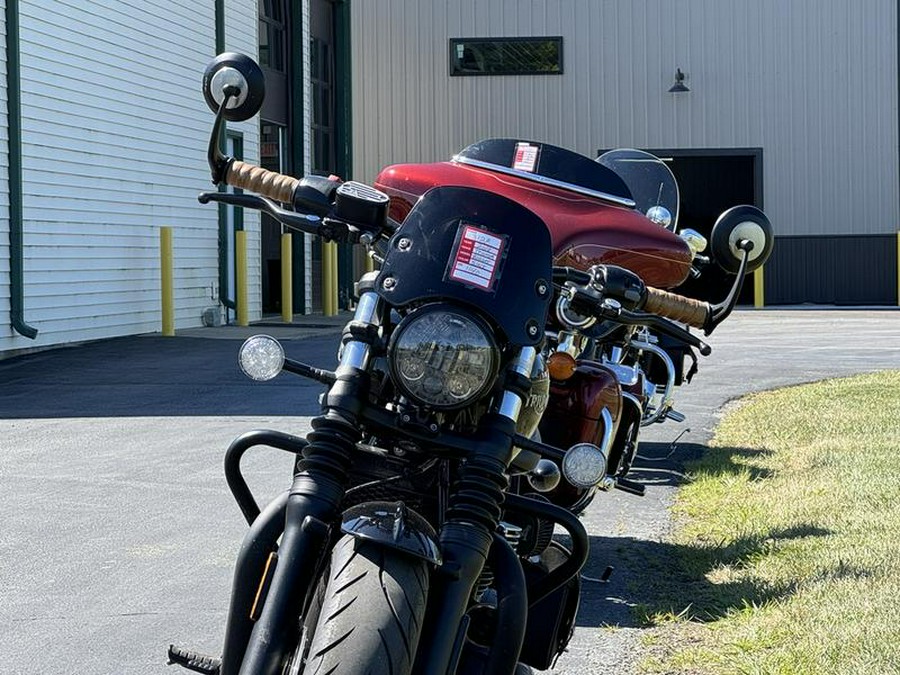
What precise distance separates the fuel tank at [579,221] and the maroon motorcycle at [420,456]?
446 mm

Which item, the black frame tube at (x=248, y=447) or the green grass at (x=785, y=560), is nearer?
the black frame tube at (x=248, y=447)

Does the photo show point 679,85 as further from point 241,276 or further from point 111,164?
point 111,164

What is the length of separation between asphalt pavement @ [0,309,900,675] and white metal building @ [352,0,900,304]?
13943mm

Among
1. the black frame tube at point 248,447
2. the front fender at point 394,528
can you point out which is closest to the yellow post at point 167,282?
the black frame tube at point 248,447

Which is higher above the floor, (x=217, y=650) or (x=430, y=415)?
(x=430, y=415)

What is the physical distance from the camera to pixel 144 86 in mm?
18344

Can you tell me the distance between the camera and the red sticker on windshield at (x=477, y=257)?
3.25 metres

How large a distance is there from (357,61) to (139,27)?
11.6 m

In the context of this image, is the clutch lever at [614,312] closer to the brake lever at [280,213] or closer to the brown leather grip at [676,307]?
the brown leather grip at [676,307]

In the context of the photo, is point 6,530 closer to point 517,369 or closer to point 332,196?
point 332,196

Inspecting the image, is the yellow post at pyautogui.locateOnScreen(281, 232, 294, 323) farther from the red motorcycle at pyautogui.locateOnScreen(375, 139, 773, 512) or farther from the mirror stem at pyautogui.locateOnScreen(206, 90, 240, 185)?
the mirror stem at pyautogui.locateOnScreen(206, 90, 240, 185)

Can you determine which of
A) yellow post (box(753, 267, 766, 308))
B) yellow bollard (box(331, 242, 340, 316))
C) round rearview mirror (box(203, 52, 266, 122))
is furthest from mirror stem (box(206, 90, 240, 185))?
yellow post (box(753, 267, 766, 308))

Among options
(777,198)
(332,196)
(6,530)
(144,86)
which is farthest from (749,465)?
(777,198)

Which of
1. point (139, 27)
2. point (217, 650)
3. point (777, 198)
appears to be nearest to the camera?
point (217, 650)
